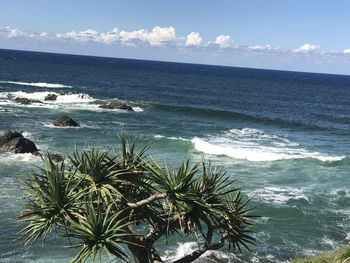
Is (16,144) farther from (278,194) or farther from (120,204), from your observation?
(120,204)

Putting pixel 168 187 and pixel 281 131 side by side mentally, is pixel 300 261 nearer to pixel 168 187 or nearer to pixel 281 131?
pixel 168 187

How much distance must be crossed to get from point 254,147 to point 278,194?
14.4m

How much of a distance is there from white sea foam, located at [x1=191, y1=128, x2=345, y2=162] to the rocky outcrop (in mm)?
12782

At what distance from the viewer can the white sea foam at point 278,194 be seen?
83.6 feet

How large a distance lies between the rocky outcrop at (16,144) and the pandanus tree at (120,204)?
22.0 meters

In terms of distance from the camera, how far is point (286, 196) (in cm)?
2647

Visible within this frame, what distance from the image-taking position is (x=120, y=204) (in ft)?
35.2

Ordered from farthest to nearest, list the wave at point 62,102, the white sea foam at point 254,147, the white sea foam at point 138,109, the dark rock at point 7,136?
the white sea foam at point 138,109 → the wave at point 62,102 → the white sea foam at point 254,147 → the dark rock at point 7,136

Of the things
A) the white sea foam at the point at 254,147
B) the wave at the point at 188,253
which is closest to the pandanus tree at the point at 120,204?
the wave at the point at 188,253

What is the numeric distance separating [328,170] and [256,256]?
17624 mm

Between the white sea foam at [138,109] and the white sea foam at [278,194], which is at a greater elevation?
the white sea foam at [278,194]

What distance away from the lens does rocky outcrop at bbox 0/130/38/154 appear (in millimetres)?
→ 32062

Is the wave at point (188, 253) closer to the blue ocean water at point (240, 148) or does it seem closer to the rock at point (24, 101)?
the blue ocean water at point (240, 148)

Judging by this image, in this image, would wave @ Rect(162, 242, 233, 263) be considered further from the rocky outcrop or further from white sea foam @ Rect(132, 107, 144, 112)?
white sea foam @ Rect(132, 107, 144, 112)
